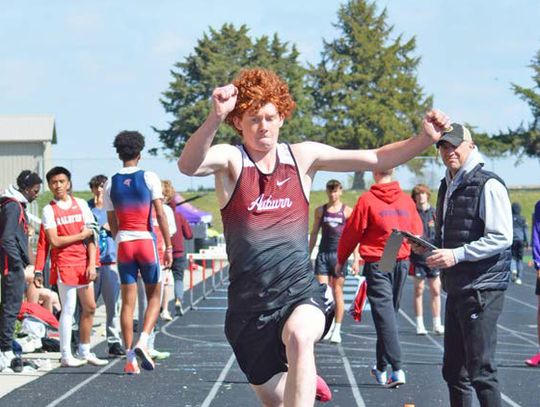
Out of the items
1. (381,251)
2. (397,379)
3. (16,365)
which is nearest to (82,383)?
(16,365)

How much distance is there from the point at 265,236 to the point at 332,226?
926cm

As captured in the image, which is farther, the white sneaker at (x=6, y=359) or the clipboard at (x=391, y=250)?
the white sneaker at (x=6, y=359)

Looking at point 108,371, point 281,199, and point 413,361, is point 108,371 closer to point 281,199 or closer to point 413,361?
point 413,361

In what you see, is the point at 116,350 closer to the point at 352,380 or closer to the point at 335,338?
the point at 335,338

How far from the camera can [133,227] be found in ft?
38.7

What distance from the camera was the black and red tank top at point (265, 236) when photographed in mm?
6367

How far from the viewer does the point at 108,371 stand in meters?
12.2

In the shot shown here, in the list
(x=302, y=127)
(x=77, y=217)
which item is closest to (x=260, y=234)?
(x=77, y=217)

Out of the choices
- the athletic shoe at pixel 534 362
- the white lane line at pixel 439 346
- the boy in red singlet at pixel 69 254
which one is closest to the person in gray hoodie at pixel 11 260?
the boy in red singlet at pixel 69 254

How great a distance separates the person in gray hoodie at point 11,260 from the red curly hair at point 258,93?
5.83 meters

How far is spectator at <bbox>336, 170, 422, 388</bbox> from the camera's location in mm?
11109

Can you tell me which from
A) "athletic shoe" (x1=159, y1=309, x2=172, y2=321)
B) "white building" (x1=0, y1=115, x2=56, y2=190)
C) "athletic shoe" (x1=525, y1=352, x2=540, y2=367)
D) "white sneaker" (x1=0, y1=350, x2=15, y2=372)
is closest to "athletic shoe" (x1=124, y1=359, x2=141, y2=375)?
"white sneaker" (x1=0, y1=350, x2=15, y2=372)

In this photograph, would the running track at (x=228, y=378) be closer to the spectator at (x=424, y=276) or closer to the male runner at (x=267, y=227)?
the spectator at (x=424, y=276)

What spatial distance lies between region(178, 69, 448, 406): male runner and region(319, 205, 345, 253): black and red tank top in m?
9.04
